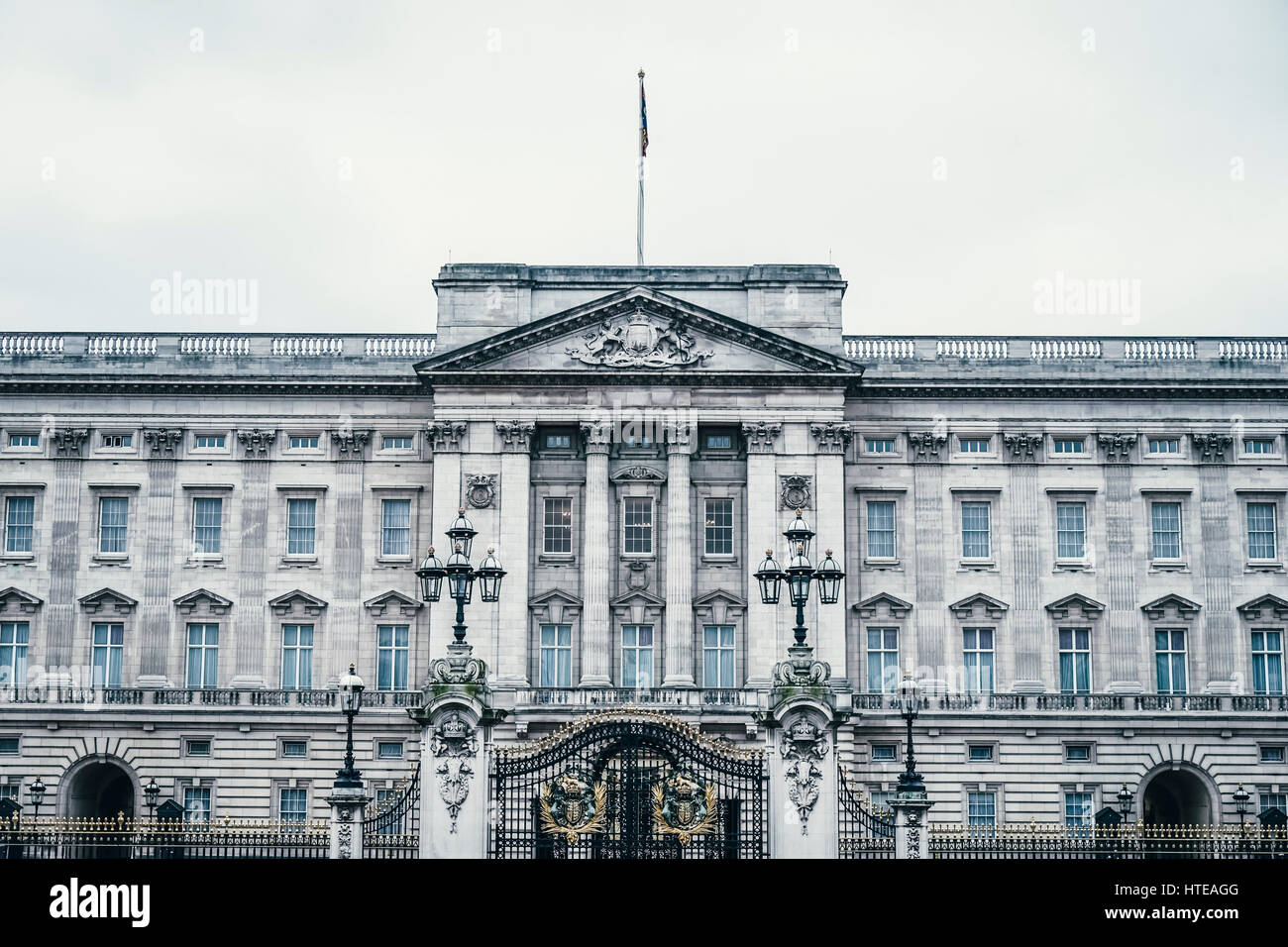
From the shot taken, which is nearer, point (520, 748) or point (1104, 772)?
point (520, 748)

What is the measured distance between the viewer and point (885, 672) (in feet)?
181

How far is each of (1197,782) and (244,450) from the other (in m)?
33.7

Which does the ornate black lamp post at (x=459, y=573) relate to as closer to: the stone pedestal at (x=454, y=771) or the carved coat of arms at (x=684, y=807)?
the stone pedestal at (x=454, y=771)

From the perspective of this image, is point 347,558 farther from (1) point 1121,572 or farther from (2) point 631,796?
(2) point 631,796

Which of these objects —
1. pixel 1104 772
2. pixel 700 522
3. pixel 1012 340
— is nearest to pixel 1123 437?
pixel 1012 340

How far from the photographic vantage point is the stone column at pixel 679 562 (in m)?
53.4

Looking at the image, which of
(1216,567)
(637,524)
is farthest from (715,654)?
(1216,567)

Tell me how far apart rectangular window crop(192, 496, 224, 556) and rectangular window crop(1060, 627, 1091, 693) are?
28.5 meters

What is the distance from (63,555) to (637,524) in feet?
63.6

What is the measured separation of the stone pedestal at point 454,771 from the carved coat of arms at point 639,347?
25.0m

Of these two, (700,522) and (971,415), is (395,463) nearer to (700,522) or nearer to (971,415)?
(700,522)

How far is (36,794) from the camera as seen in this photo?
176ft

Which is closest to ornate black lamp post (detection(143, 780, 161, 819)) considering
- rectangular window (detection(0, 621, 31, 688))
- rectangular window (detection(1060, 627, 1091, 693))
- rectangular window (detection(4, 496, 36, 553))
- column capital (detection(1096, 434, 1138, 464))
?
rectangular window (detection(0, 621, 31, 688))

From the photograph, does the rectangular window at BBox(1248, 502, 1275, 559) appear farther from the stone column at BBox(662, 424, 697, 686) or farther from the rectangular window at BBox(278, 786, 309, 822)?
the rectangular window at BBox(278, 786, 309, 822)
